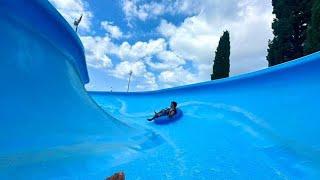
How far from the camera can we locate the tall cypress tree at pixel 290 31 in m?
17.6

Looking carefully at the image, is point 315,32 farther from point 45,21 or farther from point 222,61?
point 45,21

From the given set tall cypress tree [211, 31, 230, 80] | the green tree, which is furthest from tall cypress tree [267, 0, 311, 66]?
the green tree

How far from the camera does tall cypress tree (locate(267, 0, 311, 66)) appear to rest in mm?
17578

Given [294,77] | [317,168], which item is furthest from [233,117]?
[317,168]

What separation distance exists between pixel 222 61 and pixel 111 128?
15229 millimetres

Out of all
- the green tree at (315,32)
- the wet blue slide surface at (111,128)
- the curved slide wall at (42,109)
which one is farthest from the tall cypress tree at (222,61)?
the curved slide wall at (42,109)

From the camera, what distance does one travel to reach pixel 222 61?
20203 millimetres

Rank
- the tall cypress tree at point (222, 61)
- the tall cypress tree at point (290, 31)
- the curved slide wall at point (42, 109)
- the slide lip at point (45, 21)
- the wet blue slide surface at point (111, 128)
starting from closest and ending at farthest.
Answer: the curved slide wall at point (42, 109)
the wet blue slide surface at point (111, 128)
the slide lip at point (45, 21)
the tall cypress tree at point (290, 31)
the tall cypress tree at point (222, 61)

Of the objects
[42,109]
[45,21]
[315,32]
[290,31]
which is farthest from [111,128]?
[290,31]

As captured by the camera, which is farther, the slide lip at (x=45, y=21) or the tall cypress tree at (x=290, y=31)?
the tall cypress tree at (x=290, y=31)

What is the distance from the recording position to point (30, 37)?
4.43m

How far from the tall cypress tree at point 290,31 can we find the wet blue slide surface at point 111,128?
11517mm

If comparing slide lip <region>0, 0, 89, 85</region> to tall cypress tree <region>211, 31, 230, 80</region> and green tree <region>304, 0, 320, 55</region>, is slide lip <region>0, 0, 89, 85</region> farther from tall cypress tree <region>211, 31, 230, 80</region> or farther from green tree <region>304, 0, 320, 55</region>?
tall cypress tree <region>211, 31, 230, 80</region>

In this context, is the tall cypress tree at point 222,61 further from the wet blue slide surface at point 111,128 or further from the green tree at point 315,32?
the wet blue slide surface at point 111,128
